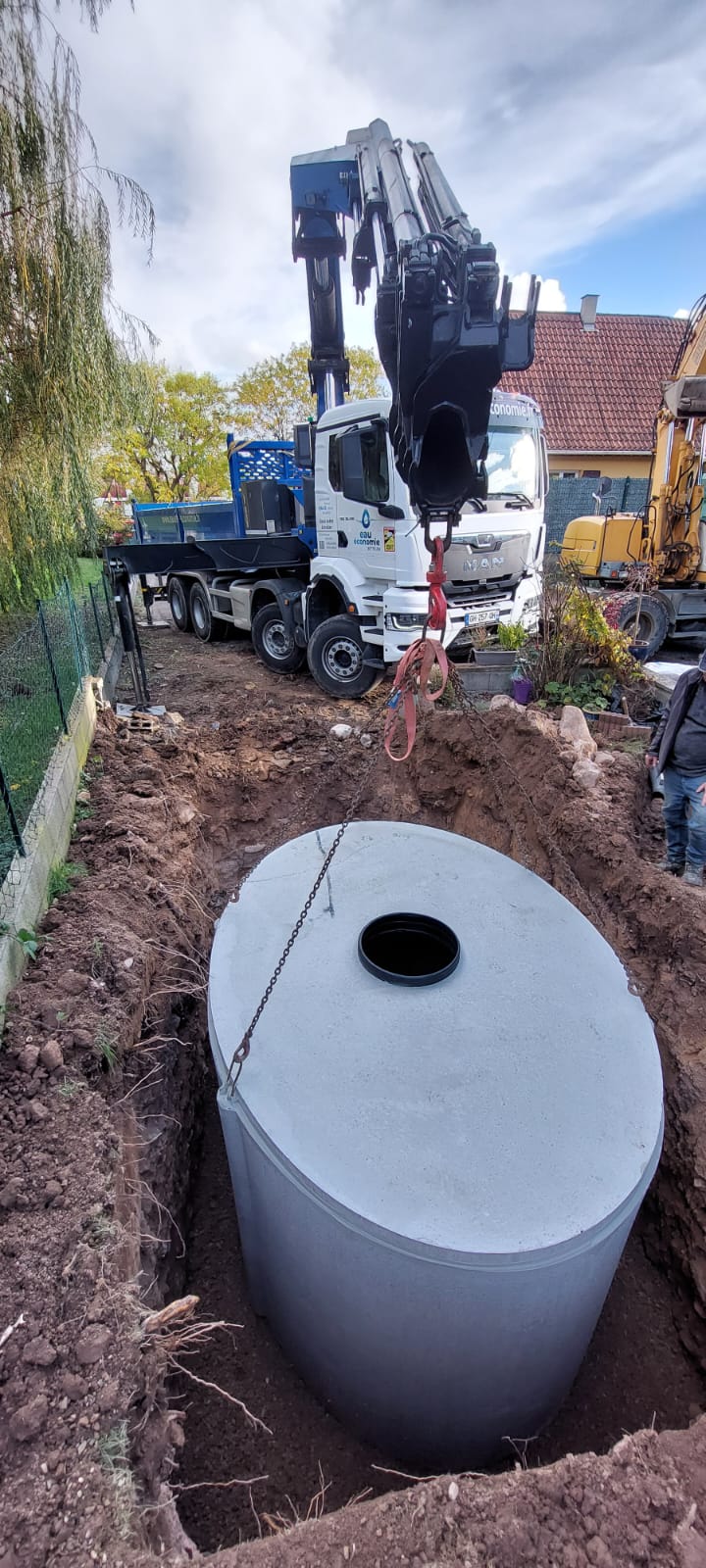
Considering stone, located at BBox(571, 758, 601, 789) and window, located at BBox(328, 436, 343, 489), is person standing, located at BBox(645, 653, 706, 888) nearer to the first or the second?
stone, located at BBox(571, 758, 601, 789)

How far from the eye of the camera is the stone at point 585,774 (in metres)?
4.93

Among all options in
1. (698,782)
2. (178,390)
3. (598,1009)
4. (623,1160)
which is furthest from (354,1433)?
(178,390)

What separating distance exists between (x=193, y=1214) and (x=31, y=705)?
3.04m

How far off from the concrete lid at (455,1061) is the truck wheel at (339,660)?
4371 mm

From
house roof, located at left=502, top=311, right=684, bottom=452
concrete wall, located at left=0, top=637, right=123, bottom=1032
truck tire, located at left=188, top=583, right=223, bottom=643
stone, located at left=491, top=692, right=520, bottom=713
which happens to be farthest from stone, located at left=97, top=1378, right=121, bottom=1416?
house roof, located at left=502, top=311, right=684, bottom=452

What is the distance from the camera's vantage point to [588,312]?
18766 millimetres

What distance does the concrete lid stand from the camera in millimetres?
2223

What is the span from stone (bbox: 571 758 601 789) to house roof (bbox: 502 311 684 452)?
15.0 m

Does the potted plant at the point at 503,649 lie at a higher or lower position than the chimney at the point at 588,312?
lower

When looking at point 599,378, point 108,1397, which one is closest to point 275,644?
point 108,1397

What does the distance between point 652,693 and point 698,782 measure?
2.82m

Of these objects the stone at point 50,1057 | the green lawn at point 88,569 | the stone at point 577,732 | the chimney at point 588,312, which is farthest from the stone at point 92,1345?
the chimney at point 588,312

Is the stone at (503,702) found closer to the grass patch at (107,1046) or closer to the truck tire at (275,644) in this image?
the truck tire at (275,644)

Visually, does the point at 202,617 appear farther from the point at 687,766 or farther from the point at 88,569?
the point at 687,766
